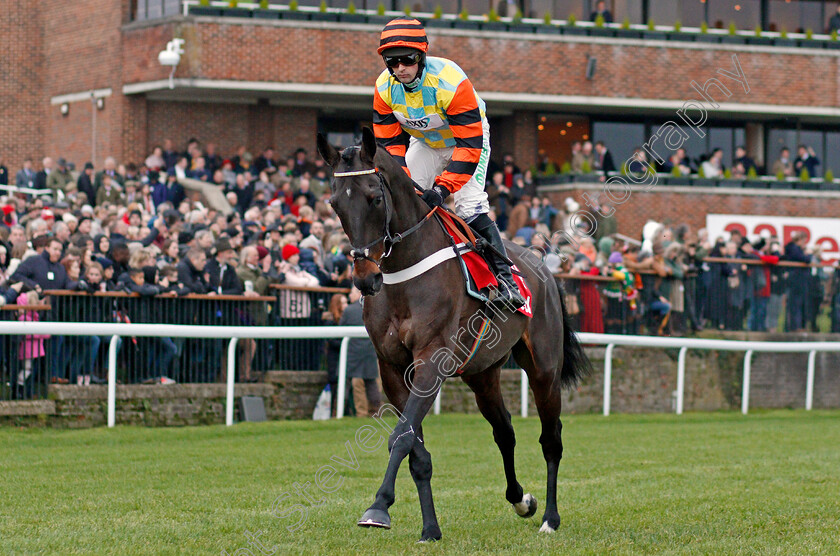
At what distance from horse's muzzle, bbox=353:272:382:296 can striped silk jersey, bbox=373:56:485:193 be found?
93 centimetres

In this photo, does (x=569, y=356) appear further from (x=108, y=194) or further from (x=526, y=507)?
(x=108, y=194)

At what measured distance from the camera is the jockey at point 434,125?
616cm

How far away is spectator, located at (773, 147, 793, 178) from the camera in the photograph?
26609 millimetres

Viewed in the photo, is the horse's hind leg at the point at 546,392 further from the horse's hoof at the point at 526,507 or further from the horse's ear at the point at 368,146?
the horse's ear at the point at 368,146

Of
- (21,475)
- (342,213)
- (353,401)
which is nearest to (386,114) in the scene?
(342,213)

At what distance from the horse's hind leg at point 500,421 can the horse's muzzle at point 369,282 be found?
139 centimetres

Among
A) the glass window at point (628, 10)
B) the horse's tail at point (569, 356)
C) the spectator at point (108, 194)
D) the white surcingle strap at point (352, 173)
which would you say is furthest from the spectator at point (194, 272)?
the glass window at point (628, 10)

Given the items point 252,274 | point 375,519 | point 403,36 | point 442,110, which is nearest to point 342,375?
point 252,274

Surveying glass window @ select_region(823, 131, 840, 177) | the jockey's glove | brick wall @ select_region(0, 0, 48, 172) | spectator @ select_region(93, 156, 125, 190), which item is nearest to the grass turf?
the jockey's glove

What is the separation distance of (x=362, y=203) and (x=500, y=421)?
2065mm

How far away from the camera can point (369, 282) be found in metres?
5.55

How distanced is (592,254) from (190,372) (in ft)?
22.2

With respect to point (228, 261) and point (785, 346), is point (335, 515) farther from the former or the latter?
point (785, 346)

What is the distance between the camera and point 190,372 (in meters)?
11.6
